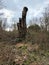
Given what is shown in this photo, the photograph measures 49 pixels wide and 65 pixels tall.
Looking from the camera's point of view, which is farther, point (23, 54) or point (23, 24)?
point (23, 24)

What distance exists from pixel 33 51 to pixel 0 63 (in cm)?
294

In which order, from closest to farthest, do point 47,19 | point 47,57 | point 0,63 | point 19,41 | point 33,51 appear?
point 0,63 → point 47,57 → point 33,51 → point 19,41 → point 47,19

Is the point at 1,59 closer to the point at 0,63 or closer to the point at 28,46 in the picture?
the point at 0,63

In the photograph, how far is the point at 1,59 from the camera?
46.1 feet

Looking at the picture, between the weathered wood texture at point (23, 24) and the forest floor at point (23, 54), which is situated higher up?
the weathered wood texture at point (23, 24)

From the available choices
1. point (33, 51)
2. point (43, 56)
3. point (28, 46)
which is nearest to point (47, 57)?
point (43, 56)

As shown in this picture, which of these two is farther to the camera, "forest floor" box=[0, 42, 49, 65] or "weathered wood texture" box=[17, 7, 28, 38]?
"weathered wood texture" box=[17, 7, 28, 38]

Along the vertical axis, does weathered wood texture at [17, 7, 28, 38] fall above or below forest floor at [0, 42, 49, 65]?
above

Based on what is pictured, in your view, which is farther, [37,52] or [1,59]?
[37,52]

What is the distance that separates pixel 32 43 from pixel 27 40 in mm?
1185

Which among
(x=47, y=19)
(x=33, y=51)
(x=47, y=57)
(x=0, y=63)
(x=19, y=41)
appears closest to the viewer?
(x=0, y=63)

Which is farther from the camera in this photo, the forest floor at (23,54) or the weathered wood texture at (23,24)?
the weathered wood texture at (23,24)

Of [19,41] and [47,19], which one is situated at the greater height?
[47,19]

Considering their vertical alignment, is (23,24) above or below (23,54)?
above
